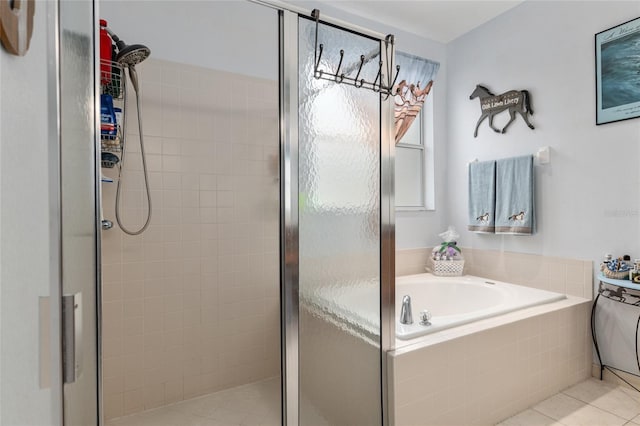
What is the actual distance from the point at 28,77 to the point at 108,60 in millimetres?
1262

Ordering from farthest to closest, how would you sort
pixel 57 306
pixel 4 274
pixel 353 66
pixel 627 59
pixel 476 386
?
pixel 627 59
pixel 476 386
pixel 353 66
pixel 57 306
pixel 4 274

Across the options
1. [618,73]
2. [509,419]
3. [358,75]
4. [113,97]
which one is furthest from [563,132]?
[113,97]

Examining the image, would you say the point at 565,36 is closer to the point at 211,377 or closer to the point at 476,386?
the point at 476,386

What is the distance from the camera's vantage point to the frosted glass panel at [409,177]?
315cm

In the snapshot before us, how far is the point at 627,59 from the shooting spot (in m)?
2.12

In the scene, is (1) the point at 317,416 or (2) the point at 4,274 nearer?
(2) the point at 4,274

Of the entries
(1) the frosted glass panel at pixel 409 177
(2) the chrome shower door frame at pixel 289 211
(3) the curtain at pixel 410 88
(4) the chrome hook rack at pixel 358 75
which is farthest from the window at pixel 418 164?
(2) the chrome shower door frame at pixel 289 211

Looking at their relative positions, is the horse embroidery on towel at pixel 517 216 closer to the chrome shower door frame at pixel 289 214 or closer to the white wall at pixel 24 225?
the chrome shower door frame at pixel 289 214

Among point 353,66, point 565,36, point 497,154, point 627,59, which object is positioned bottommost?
point 497,154

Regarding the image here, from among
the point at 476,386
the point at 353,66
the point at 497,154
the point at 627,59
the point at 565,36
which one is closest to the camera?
the point at 353,66

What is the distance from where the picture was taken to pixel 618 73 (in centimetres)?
216

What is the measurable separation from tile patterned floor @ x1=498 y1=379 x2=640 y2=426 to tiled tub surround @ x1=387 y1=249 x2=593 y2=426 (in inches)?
1.8

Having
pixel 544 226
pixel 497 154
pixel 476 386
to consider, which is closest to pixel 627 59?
pixel 497 154

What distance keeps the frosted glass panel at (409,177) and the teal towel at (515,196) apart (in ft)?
2.24
